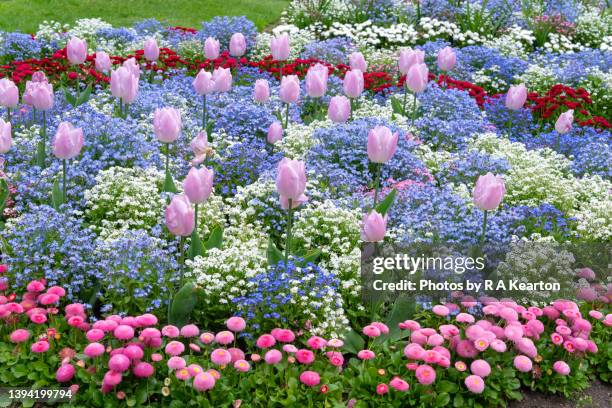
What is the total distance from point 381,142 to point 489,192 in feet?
2.45

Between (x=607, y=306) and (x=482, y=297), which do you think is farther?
(x=607, y=306)

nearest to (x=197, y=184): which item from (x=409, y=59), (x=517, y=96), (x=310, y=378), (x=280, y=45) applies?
(x=310, y=378)

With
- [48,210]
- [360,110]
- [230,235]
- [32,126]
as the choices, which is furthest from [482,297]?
[32,126]

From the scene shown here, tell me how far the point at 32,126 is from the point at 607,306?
457 centimetres

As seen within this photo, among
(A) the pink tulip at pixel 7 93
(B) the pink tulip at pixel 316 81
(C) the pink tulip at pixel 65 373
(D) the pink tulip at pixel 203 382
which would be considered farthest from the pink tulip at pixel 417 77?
(C) the pink tulip at pixel 65 373

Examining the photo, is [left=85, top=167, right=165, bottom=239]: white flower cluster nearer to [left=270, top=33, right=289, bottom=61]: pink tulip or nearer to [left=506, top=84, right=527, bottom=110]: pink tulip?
[left=270, top=33, right=289, bottom=61]: pink tulip

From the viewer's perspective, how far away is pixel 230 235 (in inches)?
198

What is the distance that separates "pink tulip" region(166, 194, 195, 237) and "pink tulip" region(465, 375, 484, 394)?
155cm

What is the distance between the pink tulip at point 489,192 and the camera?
4129mm

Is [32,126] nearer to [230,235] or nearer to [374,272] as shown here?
[230,235]

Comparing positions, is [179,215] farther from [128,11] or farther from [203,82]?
[128,11]

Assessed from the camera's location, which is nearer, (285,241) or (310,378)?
(310,378)

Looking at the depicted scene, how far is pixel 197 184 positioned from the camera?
392 centimetres

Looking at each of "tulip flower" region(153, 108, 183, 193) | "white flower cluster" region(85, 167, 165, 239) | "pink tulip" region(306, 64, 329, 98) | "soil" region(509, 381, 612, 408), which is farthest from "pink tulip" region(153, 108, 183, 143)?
"soil" region(509, 381, 612, 408)
